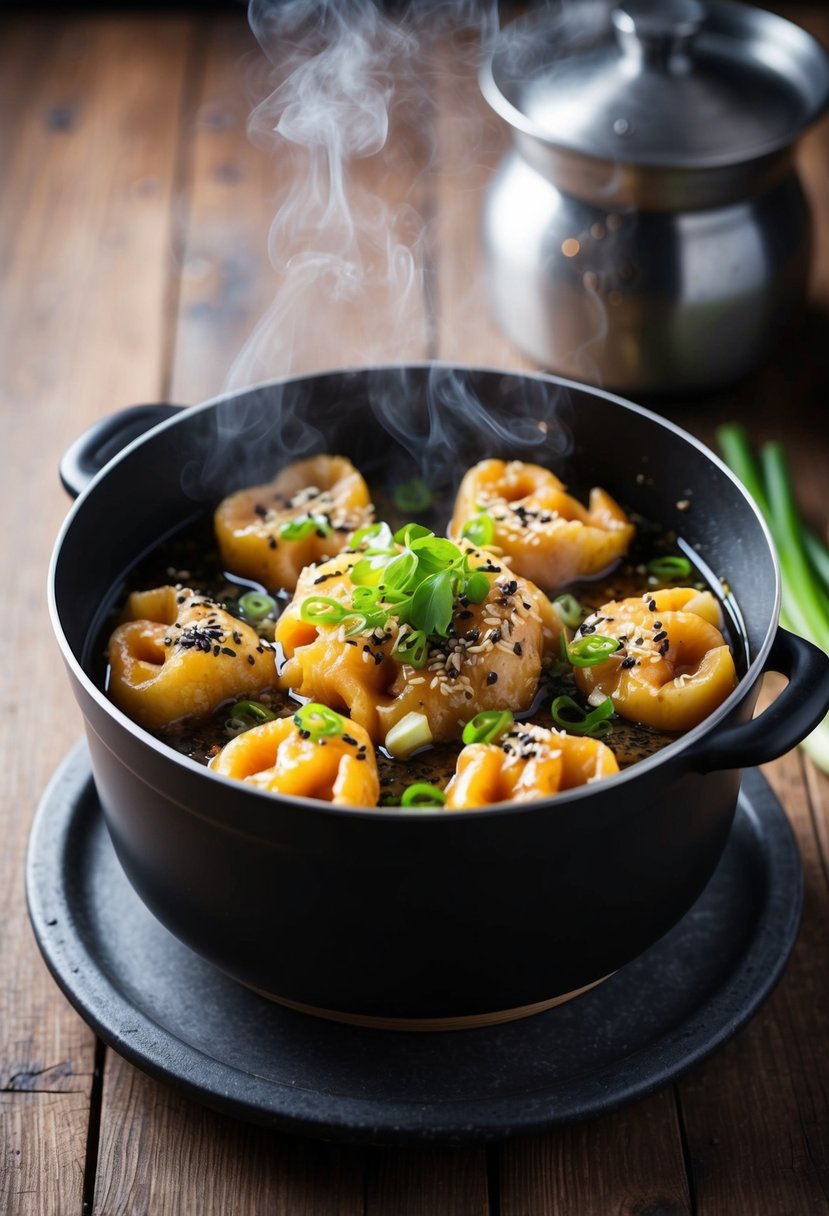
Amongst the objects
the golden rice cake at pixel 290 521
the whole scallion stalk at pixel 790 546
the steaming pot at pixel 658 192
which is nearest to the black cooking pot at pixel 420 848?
the golden rice cake at pixel 290 521

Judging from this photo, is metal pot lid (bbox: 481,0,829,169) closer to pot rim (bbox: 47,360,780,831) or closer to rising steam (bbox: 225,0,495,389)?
rising steam (bbox: 225,0,495,389)

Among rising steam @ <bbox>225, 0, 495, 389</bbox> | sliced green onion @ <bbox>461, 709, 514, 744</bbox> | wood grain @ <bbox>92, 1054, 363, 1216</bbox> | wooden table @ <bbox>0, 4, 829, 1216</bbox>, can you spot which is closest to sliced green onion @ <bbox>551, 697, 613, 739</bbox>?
sliced green onion @ <bbox>461, 709, 514, 744</bbox>

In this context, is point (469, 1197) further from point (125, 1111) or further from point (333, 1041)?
point (125, 1111)

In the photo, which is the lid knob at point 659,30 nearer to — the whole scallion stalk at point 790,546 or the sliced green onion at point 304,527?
the whole scallion stalk at point 790,546

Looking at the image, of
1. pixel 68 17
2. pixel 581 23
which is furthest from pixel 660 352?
pixel 68 17

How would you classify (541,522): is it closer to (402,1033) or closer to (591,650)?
(591,650)
